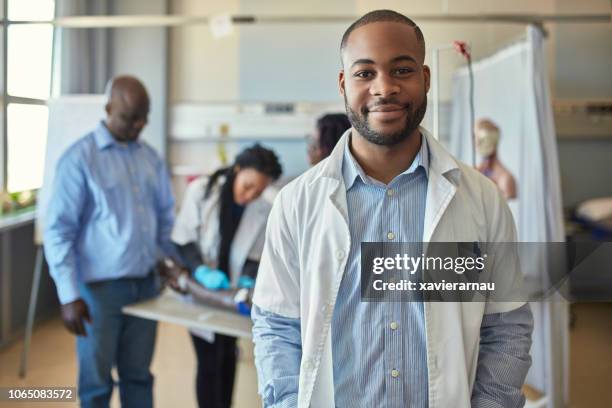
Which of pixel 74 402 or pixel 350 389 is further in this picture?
pixel 74 402

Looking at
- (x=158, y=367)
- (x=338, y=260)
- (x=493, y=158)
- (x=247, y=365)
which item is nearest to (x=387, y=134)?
(x=338, y=260)

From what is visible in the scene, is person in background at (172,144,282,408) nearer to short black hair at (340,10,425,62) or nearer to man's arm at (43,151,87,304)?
man's arm at (43,151,87,304)

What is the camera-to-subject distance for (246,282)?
6.81 ft

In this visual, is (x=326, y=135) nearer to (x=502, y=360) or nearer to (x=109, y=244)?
(x=502, y=360)

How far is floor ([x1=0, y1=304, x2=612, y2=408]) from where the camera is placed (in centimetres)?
132

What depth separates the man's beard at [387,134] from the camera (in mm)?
944

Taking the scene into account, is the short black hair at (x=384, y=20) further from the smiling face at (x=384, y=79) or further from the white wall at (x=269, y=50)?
the white wall at (x=269, y=50)

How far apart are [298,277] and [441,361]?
0.87 ft

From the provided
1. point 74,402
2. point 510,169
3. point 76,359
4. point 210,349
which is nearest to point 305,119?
point 510,169

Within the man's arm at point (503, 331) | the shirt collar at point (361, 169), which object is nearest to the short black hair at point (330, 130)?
the shirt collar at point (361, 169)

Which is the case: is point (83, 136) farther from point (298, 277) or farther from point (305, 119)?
point (305, 119)

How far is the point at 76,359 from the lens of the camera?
1.85m

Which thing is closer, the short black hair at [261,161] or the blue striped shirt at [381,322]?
the blue striped shirt at [381,322]

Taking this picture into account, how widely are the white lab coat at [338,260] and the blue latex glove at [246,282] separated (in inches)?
39.7
